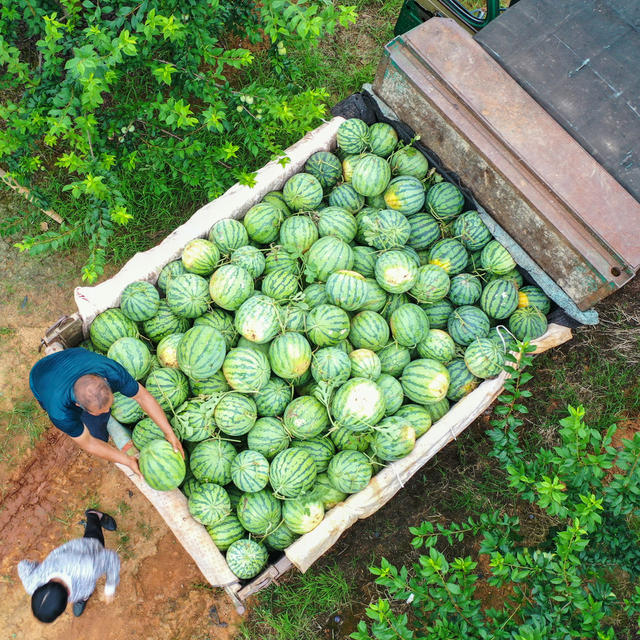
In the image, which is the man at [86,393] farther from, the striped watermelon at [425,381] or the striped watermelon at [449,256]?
the striped watermelon at [449,256]

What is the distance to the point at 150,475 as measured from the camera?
2.96 metres

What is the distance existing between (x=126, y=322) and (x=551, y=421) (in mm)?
3231

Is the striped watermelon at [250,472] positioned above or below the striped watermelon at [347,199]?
below

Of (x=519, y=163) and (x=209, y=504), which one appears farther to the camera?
(x=519, y=163)

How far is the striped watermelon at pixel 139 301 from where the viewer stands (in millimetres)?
3381

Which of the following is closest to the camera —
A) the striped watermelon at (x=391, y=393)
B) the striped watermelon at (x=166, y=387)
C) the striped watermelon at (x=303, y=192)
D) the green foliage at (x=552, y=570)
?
the green foliage at (x=552, y=570)

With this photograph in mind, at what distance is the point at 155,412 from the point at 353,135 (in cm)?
237

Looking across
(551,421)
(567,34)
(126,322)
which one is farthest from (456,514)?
(567,34)

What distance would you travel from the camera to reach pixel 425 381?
10.8 ft

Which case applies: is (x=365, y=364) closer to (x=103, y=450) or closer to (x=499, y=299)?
(x=499, y=299)

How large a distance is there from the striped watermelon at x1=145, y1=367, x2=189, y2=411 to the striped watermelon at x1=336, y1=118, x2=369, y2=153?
6.71 ft

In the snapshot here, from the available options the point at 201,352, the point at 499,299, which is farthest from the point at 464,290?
the point at 201,352

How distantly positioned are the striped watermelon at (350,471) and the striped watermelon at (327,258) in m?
1.13

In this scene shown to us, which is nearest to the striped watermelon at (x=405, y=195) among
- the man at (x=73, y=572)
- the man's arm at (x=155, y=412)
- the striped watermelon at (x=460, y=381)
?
the striped watermelon at (x=460, y=381)
